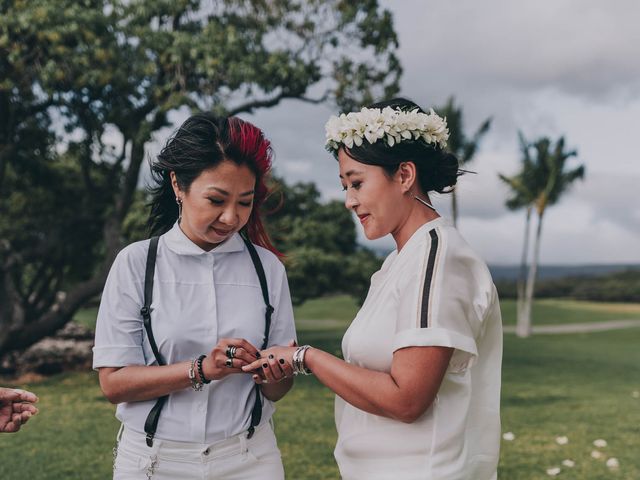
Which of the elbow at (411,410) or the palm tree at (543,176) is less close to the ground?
the palm tree at (543,176)

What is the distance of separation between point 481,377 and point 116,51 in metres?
11.5

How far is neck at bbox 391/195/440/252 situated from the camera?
2.57 meters

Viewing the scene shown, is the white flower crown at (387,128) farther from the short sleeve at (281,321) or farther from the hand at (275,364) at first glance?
the hand at (275,364)

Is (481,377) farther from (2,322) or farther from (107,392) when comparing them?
(2,322)

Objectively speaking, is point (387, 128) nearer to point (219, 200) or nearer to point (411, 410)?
point (219, 200)

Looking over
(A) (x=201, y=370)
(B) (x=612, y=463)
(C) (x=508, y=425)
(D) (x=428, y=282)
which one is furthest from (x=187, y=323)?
(C) (x=508, y=425)

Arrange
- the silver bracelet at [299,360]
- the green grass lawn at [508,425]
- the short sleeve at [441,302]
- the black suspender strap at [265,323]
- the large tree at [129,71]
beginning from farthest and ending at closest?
the large tree at [129,71] < the green grass lawn at [508,425] < the black suspender strap at [265,323] < the silver bracelet at [299,360] < the short sleeve at [441,302]

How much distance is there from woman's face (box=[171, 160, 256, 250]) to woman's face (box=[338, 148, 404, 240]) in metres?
0.39

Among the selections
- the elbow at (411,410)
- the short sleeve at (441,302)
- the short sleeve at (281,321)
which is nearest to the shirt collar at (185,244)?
the short sleeve at (281,321)

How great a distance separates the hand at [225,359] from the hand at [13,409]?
80 centimetres

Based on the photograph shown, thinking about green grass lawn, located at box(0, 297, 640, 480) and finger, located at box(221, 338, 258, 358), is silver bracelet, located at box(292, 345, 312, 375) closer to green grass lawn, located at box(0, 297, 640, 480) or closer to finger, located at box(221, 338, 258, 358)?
finger, located at box(221, 338, 258, 358)

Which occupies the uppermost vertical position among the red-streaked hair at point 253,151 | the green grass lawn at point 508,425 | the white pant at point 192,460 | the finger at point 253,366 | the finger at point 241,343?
the red-streaked hair at point 253,151

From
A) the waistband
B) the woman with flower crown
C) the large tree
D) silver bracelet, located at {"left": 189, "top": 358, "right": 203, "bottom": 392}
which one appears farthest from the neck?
the large tree

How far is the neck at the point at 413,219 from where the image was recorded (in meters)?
2.57
